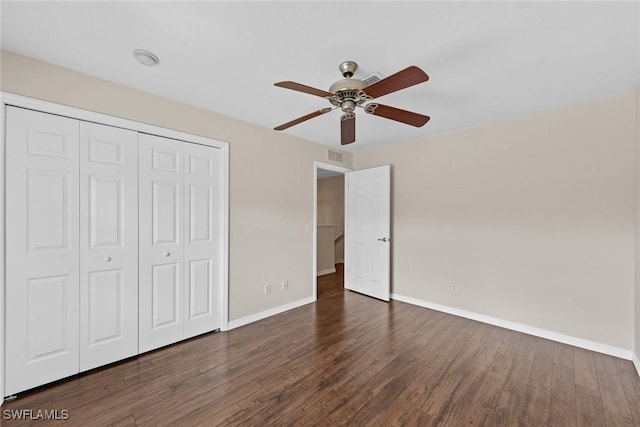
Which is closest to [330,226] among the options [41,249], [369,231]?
[369,231]

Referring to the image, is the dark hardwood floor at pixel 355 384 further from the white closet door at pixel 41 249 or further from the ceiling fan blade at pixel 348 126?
the ceiling fan blade at pixel 348 126

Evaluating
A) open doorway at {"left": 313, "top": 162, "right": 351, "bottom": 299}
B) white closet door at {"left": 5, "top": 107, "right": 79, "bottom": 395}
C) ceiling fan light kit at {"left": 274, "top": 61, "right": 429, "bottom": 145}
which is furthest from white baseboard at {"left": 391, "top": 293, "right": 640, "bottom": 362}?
white closet door at {"left": 5, "top": 107, "right": 79, "bottom": 395}

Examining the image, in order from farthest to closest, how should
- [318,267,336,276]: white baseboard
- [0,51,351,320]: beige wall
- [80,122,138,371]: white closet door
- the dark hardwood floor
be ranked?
[318,267,336,276]: white baseboard
[80,122,138,371]: white closet door
[0,51,351,320]: beige wall
the dark hardwood floor

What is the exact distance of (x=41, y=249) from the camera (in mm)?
1976

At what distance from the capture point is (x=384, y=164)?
14.1ft

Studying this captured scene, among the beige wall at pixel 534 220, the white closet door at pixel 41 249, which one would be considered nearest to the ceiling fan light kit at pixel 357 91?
the beige wall at pixel 534 220

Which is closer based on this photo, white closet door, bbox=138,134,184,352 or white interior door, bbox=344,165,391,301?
white closet door, bbox=138,134,184,352

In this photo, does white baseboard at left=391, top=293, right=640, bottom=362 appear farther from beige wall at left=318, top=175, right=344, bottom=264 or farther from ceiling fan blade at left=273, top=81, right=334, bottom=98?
beige wall at left=318, top=175, right=344, bottom=264

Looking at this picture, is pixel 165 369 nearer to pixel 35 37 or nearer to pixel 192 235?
pixel 192 235

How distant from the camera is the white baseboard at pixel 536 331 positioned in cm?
246

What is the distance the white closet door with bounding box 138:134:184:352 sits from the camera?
247 centimetres

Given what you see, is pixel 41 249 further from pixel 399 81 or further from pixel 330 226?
pixel 330 226

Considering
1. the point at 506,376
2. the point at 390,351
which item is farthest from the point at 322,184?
the point at 506,376

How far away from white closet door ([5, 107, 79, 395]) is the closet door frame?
0.03 m
